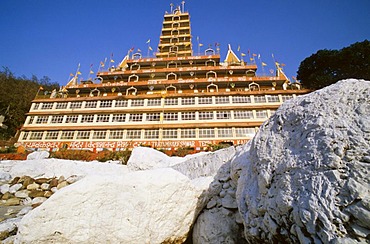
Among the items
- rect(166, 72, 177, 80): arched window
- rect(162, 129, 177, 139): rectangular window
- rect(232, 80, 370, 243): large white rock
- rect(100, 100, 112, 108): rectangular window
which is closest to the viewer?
rect(232, 80, 370, 243): large white rock

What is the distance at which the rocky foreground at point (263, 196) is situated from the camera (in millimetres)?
2016

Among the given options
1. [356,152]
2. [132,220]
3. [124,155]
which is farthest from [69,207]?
[124,155]

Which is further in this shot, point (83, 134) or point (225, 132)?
point (83, 134)

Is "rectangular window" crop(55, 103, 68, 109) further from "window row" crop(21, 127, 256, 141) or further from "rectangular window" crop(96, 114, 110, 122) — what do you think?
"rectangular window" crop(96, 114, 110, 122)

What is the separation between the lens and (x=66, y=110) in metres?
34.2

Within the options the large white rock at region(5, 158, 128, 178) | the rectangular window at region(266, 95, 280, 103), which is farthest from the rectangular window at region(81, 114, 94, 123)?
the rectangular window at region(266, 95, 280, 103)

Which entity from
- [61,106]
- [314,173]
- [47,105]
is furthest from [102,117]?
[314,173]

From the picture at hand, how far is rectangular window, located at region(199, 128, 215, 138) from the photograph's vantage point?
98.5 ft

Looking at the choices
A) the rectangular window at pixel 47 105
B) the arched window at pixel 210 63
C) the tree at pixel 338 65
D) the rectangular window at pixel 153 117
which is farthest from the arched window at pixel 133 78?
the tree at pixel 338 65

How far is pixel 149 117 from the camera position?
3259 cm

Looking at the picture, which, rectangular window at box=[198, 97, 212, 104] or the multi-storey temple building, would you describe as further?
rectangular window at box=[198, 97, 212, 104]

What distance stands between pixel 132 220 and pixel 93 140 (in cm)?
3059

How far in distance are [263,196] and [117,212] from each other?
2687 millimetres

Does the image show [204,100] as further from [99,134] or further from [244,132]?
[99,134]
